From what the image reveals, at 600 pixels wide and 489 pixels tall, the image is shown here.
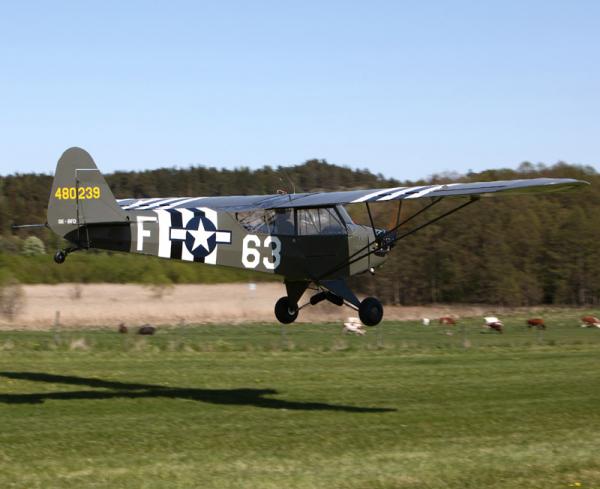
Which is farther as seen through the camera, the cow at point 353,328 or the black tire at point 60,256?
the cow at point 353,328

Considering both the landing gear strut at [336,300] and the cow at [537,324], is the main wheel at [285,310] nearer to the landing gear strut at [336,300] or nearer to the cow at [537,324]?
the landing gear strut at [336,300]

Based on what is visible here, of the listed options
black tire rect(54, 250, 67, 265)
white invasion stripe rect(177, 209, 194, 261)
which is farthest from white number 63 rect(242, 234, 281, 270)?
black tire rect(54, 250, 67, 265)

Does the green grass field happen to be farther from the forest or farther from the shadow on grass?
the forest

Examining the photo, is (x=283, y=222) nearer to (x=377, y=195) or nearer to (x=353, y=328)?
(x=377, y=195)

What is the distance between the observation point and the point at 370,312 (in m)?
17.4

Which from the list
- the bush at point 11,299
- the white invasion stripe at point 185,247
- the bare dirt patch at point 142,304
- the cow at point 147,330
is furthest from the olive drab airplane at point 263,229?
the bush at point 11,299

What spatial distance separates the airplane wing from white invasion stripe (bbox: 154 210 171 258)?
126 centimetres

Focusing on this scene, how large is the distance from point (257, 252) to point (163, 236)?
5.61ft

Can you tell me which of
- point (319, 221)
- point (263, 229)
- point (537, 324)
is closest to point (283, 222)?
point (263, 229)

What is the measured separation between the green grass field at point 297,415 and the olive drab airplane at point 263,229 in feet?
8.69

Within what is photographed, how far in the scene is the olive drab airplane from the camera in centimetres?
1572

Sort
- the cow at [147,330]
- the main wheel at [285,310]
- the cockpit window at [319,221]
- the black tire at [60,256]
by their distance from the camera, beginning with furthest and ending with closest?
the cow at [147,330] < the main wheel at [285,310] < the cockpit window at [319,221] < the black tire at [60,256]

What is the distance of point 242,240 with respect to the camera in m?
17.1

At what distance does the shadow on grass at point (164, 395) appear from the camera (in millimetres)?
18484
